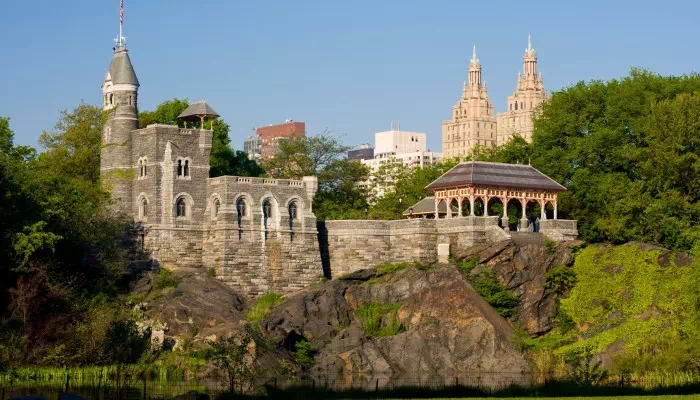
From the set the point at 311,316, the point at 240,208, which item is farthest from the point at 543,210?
the point at 240,208

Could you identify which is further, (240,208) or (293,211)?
(293,211)

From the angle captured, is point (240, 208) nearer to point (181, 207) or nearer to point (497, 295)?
point (181, 207)

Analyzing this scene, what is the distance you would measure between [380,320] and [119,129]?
16.8 meters

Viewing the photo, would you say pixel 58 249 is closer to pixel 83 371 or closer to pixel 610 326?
pixel 83 371

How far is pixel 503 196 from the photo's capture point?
83.9 meters

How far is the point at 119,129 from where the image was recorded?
81062 mm

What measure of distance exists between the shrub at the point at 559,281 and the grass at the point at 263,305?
1362cm

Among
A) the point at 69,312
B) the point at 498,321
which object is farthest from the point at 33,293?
the point at 498,321

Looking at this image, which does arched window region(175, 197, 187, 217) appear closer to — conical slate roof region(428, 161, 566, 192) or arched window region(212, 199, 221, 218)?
arched window region(212, 199, 221, 218)

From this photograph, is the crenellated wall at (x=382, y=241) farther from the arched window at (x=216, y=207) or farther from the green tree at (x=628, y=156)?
the green tree at (x=628, y=156)

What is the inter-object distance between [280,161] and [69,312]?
30701 millimetres

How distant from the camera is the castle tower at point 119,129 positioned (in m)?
80.6

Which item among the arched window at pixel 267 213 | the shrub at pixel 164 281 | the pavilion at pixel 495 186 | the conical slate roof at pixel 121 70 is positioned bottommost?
the shrub at pixel 164 281

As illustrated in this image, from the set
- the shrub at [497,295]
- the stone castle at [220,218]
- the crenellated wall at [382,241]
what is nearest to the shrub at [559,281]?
the shrub at [497,295]
